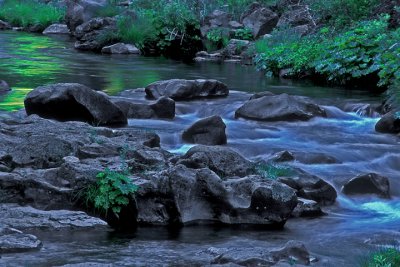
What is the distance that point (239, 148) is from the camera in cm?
1120

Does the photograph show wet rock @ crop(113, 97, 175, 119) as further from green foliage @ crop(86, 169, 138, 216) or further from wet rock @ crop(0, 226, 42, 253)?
wet rock @ crop(0, 226, 42, 253)

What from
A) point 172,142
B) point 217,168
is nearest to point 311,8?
point 172,142

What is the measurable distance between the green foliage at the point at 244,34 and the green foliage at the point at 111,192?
17.5 metres

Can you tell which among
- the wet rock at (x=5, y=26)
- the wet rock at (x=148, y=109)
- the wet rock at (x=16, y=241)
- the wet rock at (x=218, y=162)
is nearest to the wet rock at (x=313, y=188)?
the wet rock at (x=218, y=162)

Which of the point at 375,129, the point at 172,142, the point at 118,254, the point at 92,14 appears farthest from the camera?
the point at 92,14

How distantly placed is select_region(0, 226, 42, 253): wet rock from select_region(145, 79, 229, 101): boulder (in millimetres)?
8558

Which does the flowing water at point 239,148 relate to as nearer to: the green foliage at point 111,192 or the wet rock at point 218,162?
the green foliage at point 111,192

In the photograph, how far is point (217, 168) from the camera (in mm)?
8695

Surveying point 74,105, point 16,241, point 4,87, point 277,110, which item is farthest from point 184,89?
point 16,241

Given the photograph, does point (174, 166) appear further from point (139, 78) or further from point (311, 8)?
point (311, 8)

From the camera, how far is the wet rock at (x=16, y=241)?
6352mm

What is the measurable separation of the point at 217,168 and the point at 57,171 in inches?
66.2

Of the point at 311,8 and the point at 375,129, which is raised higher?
the point at 311,8

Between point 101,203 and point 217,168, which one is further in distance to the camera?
point 217,168
